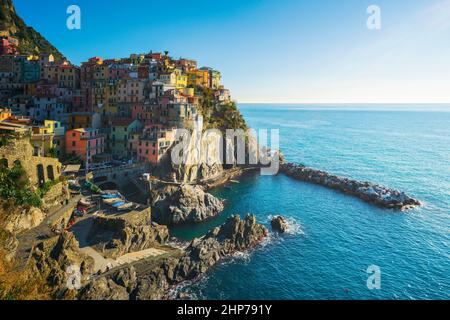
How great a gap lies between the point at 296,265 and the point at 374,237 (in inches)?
587

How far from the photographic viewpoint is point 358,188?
206 ft

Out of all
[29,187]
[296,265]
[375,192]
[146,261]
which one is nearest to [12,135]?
[29,187]

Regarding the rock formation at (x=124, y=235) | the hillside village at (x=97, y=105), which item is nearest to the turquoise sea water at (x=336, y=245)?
the rock formation at (x=124, y=235)

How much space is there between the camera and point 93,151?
179ft

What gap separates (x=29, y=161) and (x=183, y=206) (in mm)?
21522

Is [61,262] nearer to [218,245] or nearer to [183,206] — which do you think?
[218,245]

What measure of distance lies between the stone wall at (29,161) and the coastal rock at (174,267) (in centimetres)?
1718

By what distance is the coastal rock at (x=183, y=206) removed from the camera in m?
47.0

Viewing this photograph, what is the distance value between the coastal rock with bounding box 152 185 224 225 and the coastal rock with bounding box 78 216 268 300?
7.93 meters

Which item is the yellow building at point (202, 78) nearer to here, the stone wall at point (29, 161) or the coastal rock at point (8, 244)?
the stone wall at point (29, 161)

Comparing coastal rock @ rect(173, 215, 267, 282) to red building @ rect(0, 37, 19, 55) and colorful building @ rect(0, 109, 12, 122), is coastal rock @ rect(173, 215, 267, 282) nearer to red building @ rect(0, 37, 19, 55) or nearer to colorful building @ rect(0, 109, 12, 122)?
colorful building @ rect(0, 109, 12, 122)

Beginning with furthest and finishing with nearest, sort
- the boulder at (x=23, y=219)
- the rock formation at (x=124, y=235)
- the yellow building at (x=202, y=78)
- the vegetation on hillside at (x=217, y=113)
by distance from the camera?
the yellow building at (x=202, y=78) < the vegetation on hillside at (x=217, y=113) < the rock formation at (x=124, y=235) < the boulder at (x=23, y=219)

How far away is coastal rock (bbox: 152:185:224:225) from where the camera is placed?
4703 cm
